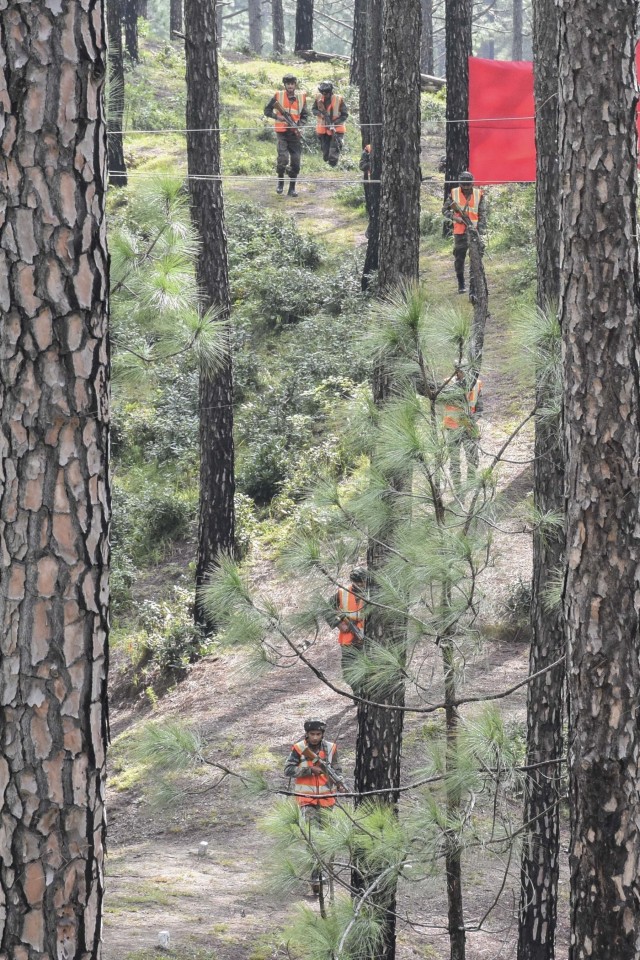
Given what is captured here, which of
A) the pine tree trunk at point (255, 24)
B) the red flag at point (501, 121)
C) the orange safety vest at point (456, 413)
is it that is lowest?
the orange safety vest at point (456, 413)

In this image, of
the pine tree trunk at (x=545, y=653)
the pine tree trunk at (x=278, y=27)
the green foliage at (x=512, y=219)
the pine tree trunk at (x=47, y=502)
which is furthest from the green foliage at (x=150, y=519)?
the pine tree trunk at (x=278, y=27)

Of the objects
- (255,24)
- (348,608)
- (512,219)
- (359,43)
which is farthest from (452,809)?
(255,24)

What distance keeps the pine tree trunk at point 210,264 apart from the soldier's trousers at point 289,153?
27.2 ft

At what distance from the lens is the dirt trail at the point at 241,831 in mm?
7309

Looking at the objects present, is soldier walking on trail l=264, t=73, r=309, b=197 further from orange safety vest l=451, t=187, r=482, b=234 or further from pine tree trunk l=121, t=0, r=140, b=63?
pine tree trunk l=121, t=0, r=140, b=63

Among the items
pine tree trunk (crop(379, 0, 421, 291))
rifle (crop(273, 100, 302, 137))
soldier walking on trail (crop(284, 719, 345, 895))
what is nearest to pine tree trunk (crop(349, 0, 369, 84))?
rifle (crop(273, 100, 302, 137))

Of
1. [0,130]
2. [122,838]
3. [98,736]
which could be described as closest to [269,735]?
[122,838]

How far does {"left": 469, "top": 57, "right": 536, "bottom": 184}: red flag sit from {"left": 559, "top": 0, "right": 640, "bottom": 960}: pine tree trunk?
1018 centimetres

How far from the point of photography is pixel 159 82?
31.3m

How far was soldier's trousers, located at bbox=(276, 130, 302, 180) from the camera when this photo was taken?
Result: 2020 cm

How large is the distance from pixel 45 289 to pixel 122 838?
7.28 metres

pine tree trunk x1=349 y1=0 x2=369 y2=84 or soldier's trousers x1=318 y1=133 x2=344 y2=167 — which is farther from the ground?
pine tree trunk x1=349 y1=0 x2=369 y2=84

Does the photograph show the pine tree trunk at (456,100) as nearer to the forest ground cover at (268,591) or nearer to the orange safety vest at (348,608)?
the forest ground cover at (268,591)

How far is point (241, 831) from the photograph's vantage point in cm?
930
